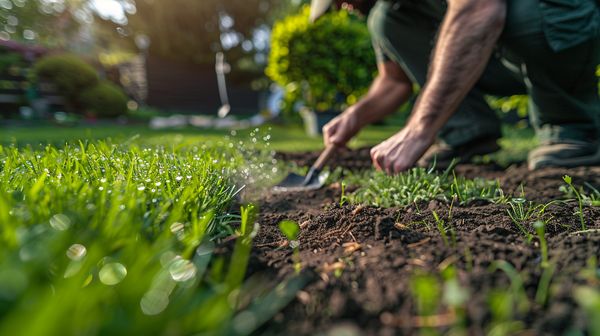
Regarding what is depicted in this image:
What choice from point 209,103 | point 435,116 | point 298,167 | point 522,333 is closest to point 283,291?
point 522,333

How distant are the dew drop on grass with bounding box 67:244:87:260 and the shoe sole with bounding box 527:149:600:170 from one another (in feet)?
9.05

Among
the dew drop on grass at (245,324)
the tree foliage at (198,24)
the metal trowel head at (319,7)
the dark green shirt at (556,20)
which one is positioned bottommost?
the dew drop on grass at (245,324)

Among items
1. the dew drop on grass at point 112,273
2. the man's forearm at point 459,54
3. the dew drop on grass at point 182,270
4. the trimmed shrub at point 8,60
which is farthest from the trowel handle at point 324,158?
the trimmed shrub at point 8,60

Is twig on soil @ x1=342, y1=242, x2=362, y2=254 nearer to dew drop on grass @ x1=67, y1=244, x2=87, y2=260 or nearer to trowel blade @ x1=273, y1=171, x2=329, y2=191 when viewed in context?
dew drop on grass @ x1=67, y1=244, x2=87, y2=260

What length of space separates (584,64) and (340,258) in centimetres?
Result: 239

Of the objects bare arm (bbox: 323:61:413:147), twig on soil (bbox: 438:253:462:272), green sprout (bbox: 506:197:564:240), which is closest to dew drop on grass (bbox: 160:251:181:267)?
twig on soil (bbox: 438:253:462:272)

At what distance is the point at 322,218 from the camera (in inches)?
52.4

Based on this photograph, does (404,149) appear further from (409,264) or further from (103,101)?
(103,101)

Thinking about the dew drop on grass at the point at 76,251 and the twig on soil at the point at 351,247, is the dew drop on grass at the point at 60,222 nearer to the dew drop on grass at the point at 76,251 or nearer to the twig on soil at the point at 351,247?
the dew drop on grass at the point at 76,251

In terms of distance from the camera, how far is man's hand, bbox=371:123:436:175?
69.3 inches

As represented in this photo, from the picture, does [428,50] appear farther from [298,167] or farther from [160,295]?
[160,295]

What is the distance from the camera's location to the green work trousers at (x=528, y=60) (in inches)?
78.5

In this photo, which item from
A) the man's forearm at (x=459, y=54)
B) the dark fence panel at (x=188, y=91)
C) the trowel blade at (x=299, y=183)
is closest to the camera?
the man's forearm at (x=459, y=54)

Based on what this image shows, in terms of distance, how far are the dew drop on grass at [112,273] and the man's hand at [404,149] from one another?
1444 mm
